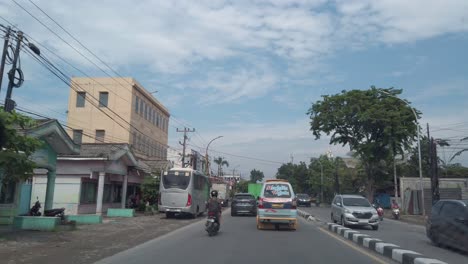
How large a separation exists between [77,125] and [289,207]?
32947 mm

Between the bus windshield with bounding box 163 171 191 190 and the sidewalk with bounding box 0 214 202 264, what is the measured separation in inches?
323

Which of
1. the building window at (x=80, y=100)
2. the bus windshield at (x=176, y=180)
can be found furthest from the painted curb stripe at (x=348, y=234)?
the building window at (x=80, y=100)

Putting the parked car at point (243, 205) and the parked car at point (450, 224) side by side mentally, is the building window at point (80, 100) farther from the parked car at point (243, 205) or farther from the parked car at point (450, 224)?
the parked car at point (450, 224)

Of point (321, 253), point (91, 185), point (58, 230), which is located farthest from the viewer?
point (91, 185)

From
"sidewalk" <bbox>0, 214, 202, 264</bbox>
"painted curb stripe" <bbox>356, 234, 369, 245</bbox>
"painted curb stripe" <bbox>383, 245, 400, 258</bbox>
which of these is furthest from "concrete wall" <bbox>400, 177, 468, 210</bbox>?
"sidewalk" <bbox>0, 214, 202, 264</bbox>

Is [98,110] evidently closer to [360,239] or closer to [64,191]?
[64,191]

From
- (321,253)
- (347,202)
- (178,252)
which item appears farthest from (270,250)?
(347,202)

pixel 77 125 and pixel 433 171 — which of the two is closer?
pixel 433 171

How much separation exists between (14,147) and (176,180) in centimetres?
1373

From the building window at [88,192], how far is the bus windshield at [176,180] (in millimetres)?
6025

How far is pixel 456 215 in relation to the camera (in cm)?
1331

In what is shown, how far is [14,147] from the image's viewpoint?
43.4 feet

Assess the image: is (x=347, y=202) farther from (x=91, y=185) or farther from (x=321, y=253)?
(x=91, y=185)

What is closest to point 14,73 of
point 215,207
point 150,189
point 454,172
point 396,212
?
point 215,207
